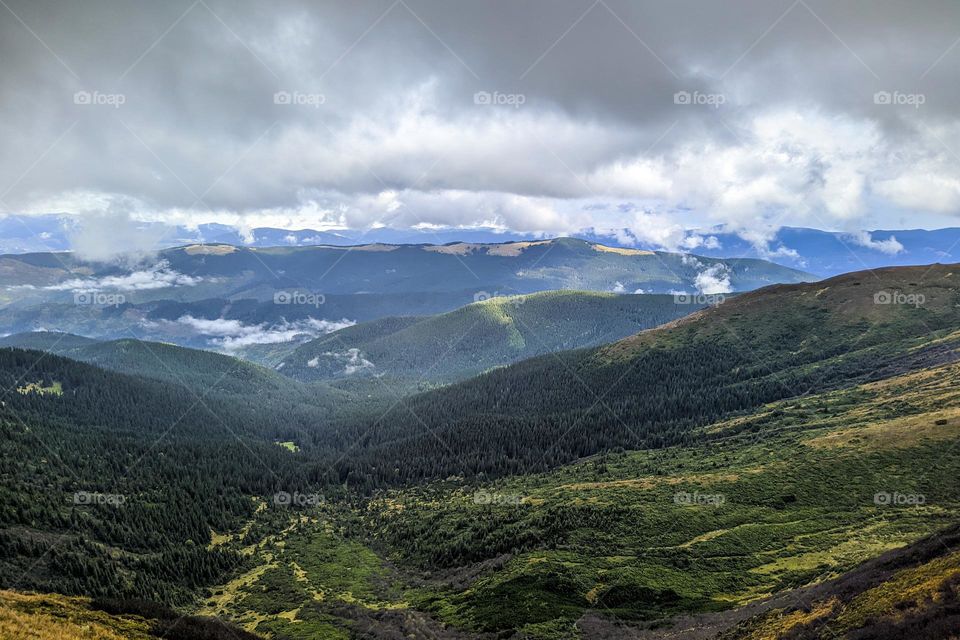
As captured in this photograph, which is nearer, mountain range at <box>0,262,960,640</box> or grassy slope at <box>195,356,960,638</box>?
mountain range at <box>0,262,960,640</box>

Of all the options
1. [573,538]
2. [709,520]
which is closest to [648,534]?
[709,520]

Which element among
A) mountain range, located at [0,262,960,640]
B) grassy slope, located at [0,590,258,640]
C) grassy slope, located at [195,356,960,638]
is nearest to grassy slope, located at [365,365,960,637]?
grassy slope, located at [195,356,960,638]

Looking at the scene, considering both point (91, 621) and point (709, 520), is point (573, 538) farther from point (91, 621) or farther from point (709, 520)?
point (91, 621)

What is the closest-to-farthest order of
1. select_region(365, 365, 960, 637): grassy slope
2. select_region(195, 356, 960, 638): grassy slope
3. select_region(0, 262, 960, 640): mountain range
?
1. select_region(0, 262, 960, 640): mountain range
2. select_region(365, 365, 960, 637): grassy slope
3. select_region(195, 356, 960, 638): grassy slope

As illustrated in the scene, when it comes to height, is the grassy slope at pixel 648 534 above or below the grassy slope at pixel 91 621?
below

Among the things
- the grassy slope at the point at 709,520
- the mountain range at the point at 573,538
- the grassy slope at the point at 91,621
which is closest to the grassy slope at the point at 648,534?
the grassy slope at the point at 709,520

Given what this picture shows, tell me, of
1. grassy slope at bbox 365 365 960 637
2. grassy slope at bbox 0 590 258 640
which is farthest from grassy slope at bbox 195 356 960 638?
grassy slope at bbox 0 590 258 640

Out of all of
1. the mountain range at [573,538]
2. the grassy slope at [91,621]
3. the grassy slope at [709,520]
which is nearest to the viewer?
the grassy slope at [91,621]

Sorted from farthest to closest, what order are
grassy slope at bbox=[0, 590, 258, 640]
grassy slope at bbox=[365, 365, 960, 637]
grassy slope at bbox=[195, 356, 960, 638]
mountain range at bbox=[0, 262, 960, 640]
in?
1. grassy slope at bbox=[195, 356, 960, 638]
2. grassy slope at bbox=[365, 365, 960, 637]
3. mountain range at bbox=[0, 262, 960, 640]
4. grassy slope at bbox=[0, 590, 258, 640]

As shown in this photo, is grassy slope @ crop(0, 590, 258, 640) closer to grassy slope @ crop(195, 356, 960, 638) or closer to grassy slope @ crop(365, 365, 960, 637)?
grassy slope @ crop(195, 356, 960, 638)

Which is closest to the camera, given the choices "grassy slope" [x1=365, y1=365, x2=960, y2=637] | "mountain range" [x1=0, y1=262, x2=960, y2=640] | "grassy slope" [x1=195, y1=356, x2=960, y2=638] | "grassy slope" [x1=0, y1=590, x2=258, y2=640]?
"grassy slope" [x1=0, y1=590, x2=258, y2=640]

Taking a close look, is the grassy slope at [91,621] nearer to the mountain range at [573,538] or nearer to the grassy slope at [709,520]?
the mountain range at [573,538]

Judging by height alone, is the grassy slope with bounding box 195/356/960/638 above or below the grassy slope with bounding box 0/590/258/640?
below

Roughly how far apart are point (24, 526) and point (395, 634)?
112893 mm
